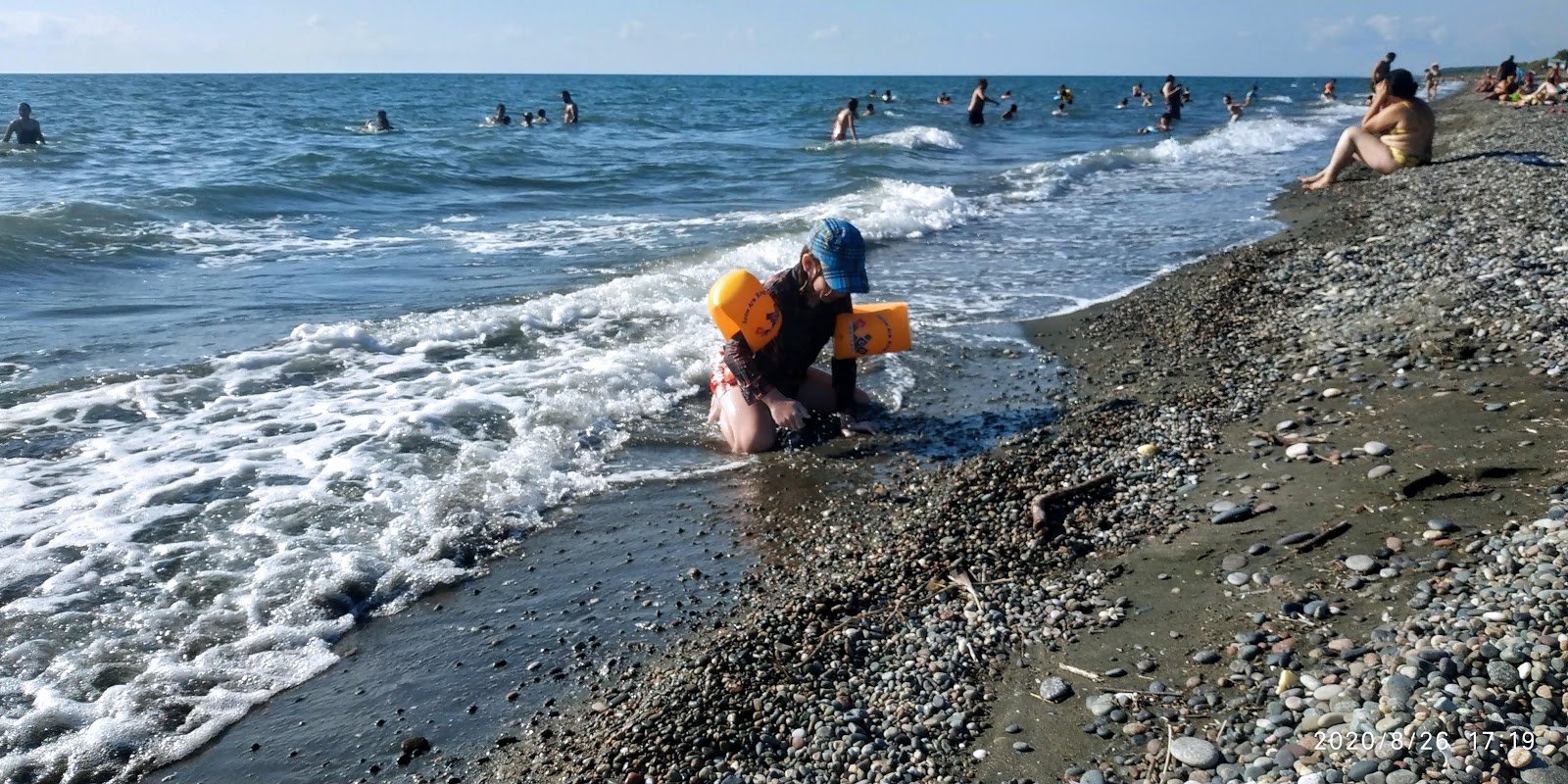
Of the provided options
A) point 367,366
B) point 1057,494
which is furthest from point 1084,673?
point 367,366

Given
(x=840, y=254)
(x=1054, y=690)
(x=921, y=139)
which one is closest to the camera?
(x=1054, y=690)

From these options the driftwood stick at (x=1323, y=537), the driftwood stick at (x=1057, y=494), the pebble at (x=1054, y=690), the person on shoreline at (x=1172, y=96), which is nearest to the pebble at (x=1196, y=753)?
the pebble at (x=1054, y=690)

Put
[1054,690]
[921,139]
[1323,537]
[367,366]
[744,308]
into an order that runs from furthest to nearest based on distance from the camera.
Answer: [921,139] → [367,366] → [744,308] → [1323,537] → [1054,690]

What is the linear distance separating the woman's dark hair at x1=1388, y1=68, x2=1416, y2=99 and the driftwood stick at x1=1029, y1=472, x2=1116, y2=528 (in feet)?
43.5

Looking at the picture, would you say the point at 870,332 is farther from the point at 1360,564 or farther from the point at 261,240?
the point at 261,240

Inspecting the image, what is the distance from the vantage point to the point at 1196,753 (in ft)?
10.1

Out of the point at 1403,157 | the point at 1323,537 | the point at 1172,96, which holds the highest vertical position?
the point at 1172,96

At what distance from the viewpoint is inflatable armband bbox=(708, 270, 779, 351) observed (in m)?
6.46

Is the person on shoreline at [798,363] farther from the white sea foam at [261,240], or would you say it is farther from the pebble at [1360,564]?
the white sea foam at [261,240]

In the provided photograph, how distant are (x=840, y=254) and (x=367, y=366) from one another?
14.1 feet

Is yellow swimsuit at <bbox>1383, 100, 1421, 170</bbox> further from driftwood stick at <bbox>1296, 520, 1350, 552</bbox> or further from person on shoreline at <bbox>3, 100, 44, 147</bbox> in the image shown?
person on shoreline at <bbox>3, 100, 44, 147</bbox>

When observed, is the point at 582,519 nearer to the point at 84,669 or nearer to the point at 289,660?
the point at 289,660

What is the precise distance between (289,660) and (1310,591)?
407cm

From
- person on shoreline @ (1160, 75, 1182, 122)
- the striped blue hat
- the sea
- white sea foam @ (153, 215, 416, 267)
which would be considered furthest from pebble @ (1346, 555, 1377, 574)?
person on shoreline @ (1160, 75, 1182, 122)
